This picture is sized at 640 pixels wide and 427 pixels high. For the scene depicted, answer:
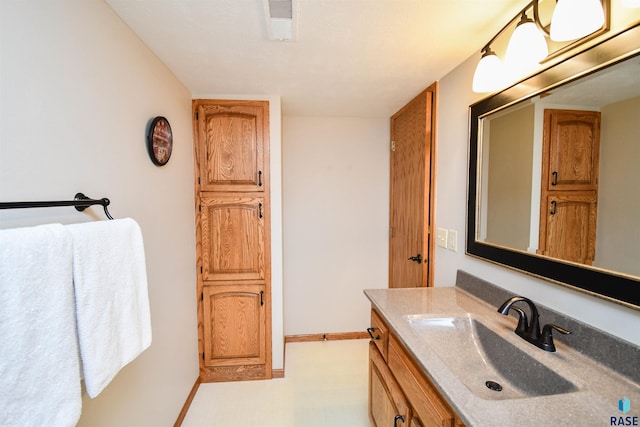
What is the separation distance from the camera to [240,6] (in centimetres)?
109

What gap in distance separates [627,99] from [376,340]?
1.37m

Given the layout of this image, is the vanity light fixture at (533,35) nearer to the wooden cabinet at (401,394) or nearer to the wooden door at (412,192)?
the wooden door at (412,192)

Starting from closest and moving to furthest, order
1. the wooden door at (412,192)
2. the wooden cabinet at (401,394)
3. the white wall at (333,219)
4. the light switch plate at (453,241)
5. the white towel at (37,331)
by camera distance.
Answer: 1. the white towel at (37,331)
2. the wooden cabinet at (401,394)
3. the light switch plate at (453,241)
4. the wooden door at (412,192)
5. the white wall at (333,219)

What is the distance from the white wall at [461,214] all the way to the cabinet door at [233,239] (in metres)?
1.35

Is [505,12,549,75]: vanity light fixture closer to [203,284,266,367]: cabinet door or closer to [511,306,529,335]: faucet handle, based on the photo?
[511,306,529,335]: faucet handle

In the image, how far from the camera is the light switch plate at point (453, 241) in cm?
160

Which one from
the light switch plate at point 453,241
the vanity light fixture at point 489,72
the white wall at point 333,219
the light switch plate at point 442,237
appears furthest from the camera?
the white wall at point 333,219

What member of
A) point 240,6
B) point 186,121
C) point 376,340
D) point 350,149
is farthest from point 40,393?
point 350,149

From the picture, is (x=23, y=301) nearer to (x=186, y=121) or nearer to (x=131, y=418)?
(x=131, y=418)

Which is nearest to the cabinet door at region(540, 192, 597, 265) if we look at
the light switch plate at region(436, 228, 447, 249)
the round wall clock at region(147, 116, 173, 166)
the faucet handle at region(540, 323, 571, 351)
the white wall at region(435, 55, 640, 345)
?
the white wall at region(435, 55, 640, 345)

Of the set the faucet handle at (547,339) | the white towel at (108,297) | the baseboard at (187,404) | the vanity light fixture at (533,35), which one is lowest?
the baseboard at (187,404)

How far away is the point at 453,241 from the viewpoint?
163cm

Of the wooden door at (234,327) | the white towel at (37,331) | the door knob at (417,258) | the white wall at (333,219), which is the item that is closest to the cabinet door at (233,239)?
the wooden door at (234,327)

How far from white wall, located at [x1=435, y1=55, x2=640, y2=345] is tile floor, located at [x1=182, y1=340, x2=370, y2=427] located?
43.6 inches
